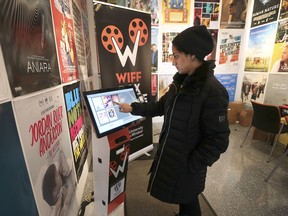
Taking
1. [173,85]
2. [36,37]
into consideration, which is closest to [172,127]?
[173,85]

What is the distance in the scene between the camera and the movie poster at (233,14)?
3768 millimetres

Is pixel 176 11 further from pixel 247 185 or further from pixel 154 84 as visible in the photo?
pixel 247 185

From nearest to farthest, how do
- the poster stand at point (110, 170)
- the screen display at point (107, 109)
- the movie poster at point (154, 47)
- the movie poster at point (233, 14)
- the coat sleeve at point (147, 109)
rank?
the screen display at point (107, 109)
the poster stand at point (110, 170)
the coat sleeve at point (147, 109)
the movie poster at point (154, 47)
the movie poster at point (233, 14)

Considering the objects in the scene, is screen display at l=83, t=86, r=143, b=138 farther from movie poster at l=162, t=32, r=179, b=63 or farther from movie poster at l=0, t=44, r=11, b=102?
movie poster at l=162, t=32, r=179, b=63

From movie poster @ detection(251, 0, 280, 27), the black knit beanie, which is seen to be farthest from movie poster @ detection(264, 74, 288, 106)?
the black knit beanie

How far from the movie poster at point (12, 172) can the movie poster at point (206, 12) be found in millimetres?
3898

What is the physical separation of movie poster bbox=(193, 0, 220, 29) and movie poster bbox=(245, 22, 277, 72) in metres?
0.87

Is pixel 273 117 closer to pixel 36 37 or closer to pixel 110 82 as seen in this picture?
pixel 110 82

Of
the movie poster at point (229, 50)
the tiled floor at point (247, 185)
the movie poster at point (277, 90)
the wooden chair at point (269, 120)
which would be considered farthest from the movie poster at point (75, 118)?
the movie poster at point (229, 50)

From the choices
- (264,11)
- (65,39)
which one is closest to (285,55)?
(264,11)

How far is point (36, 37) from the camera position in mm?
926

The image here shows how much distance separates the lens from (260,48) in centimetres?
361

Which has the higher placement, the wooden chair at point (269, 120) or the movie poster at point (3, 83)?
the movie poster at point (3, 83)

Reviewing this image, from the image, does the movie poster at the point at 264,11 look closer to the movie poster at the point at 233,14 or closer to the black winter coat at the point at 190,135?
the movie poster at the point at 233,14
